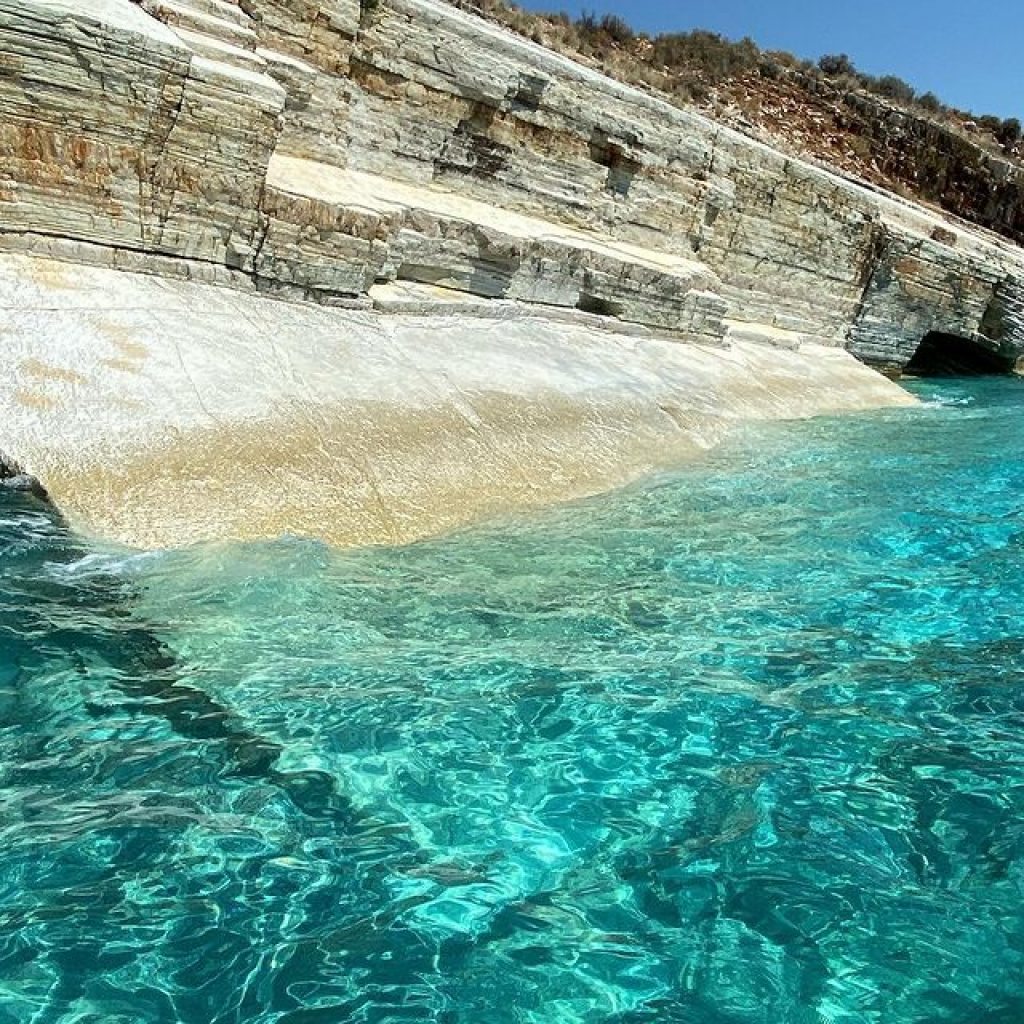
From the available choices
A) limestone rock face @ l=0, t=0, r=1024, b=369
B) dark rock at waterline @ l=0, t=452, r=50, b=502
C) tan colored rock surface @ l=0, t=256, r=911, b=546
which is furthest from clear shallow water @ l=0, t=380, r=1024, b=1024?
limestone rock face @ l=0, t=0, r=1024, b=369

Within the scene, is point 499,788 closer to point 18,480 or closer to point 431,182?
point 18,480

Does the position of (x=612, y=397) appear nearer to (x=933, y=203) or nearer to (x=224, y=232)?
(x=224, y=232)

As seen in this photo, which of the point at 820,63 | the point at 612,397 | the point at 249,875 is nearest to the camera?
the point at 249,875

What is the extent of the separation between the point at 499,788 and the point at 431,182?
945 centimetres

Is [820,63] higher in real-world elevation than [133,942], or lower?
higher

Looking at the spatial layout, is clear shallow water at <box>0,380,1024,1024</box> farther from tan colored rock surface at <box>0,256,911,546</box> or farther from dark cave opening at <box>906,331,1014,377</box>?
dark cave opening at <box>906,331,1014,377</box>

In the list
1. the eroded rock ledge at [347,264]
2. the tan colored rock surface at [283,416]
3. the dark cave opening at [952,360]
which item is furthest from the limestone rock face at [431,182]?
the dark cave opening at [952,360]

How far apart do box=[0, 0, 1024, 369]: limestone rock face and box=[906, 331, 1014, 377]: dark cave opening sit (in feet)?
3.45

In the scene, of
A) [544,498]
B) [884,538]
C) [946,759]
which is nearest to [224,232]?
[544,498]

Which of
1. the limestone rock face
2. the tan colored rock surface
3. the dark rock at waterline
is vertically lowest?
the dark rock at waterline

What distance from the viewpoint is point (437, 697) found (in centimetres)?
404

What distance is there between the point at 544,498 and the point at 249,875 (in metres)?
4.48

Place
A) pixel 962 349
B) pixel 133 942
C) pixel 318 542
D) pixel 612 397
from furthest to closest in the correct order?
1. pixel 962 349
2. pixel 612 397
3. pixel 318 542
4. pixel 133 942

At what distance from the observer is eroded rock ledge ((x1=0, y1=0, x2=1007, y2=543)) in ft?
19.4
